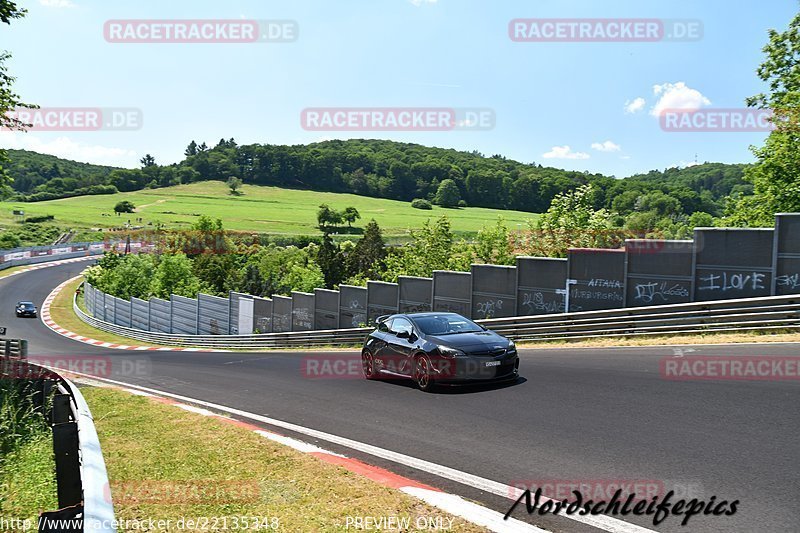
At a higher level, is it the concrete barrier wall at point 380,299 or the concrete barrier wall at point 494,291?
the concrete barrier wall at point 494,291

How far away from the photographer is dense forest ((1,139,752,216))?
212 ft

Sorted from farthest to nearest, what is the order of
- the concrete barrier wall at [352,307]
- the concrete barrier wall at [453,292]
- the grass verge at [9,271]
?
the grass verge at [9,271] → the concrete barrier wall at [352,307] → the concrete barrier wall at [453,292]

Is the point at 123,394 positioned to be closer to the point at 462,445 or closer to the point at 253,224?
the point at 462,445

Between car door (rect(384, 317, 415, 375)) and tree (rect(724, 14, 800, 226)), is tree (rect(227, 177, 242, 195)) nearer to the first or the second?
tree (rect(724, 14, 800, 226))

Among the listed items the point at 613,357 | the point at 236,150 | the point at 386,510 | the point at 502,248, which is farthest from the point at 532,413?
the point at 236,150

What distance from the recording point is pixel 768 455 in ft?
21.0

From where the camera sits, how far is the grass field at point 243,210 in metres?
Result: 112

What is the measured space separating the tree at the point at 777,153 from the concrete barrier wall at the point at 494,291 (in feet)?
50.3

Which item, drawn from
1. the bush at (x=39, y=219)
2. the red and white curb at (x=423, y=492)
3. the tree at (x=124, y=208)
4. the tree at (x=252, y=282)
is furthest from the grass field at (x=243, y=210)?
the red and white curb at (x=423, y=492)

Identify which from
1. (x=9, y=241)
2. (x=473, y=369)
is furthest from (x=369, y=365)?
(x=9, y=241)

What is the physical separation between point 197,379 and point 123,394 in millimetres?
4236

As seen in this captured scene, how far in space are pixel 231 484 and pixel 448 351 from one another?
18.6ft

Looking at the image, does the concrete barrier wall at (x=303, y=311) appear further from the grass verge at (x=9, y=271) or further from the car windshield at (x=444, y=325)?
the grass verge at (x=9, y=271)

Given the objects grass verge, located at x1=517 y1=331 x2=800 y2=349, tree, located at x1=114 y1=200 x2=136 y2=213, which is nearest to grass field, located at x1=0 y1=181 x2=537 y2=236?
tree, located at x1=114 y1=200 x2=136 y2=213
